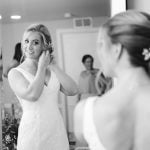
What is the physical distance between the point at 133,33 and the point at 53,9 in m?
1.44

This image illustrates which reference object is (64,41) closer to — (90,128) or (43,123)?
(43,123)

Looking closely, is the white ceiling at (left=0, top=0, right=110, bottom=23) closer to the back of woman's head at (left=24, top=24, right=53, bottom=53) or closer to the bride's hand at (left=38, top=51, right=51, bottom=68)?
the back of woman's head at (left=24, top=24, right=53, bottom=53)

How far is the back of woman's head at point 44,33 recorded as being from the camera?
2004 mm

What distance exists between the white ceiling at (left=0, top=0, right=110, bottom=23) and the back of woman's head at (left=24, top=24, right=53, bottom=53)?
0.12 m

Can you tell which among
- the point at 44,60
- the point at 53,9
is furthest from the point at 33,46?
the point at 53,9

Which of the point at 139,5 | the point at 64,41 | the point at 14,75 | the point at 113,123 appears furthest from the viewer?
the point at 64,41

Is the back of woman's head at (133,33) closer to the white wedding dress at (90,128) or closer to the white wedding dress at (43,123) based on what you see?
the white wedding dress at (90,128)

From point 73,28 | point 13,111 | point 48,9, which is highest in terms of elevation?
point 48,9

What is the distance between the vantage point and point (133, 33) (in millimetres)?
799

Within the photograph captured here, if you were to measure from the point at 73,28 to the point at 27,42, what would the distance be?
0.34 metres

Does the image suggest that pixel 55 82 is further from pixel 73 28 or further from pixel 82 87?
pixel 73 28

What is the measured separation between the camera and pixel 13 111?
2189 millimetres

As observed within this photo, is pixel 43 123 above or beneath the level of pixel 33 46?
beneath

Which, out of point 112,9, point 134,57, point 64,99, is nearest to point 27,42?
point 64,99
